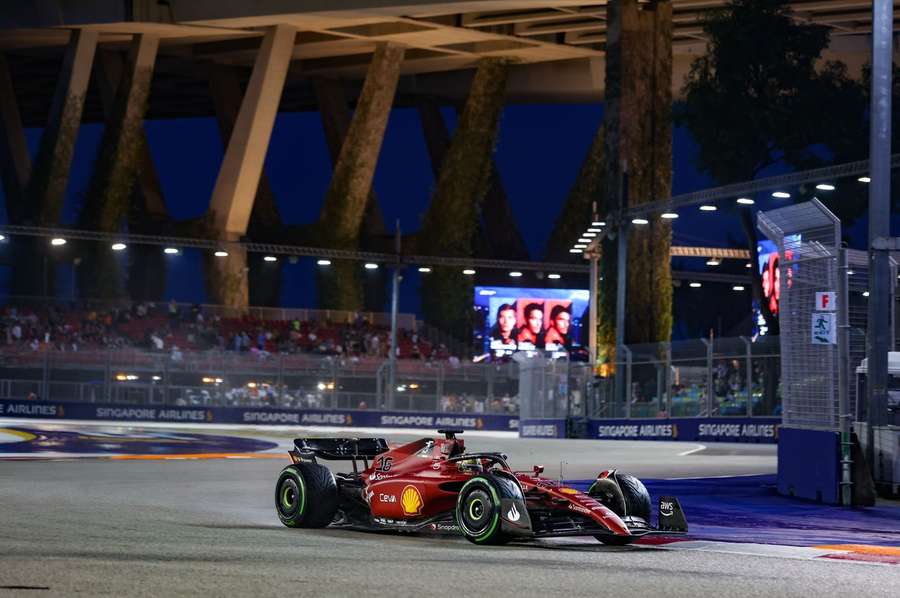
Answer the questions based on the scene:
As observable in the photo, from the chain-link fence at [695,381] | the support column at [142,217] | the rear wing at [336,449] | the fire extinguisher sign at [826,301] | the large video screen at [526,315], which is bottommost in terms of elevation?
the rear wing at [336,449]

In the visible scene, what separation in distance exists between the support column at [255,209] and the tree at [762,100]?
24.1 metres

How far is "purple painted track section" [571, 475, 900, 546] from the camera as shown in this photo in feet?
47.5

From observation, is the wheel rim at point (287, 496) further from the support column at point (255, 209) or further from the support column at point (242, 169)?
the support column at point (255, 209)

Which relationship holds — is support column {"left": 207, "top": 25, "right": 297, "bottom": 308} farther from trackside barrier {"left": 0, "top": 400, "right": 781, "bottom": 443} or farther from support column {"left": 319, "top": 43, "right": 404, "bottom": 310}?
trackside barrier {"left": 0, "top": 400, "right": 781, "bottom": 443}

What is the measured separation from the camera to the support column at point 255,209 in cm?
7181

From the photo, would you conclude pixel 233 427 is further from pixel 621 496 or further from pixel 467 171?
pixel 621 496

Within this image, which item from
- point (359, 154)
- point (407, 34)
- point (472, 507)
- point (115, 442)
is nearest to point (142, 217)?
point (359, 154)

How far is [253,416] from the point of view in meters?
50.8

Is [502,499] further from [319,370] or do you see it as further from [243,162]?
[243,162]

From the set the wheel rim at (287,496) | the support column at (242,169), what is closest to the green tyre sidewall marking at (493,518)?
the wheel rim at (287,496)

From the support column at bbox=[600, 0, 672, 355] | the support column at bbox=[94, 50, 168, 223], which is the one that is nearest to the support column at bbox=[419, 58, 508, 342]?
the support column at bbox=[94, 50, 168, 223]

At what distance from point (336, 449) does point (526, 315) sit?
205 ft

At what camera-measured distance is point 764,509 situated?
18.0 m

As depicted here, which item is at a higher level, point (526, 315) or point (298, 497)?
point (526, 315)
